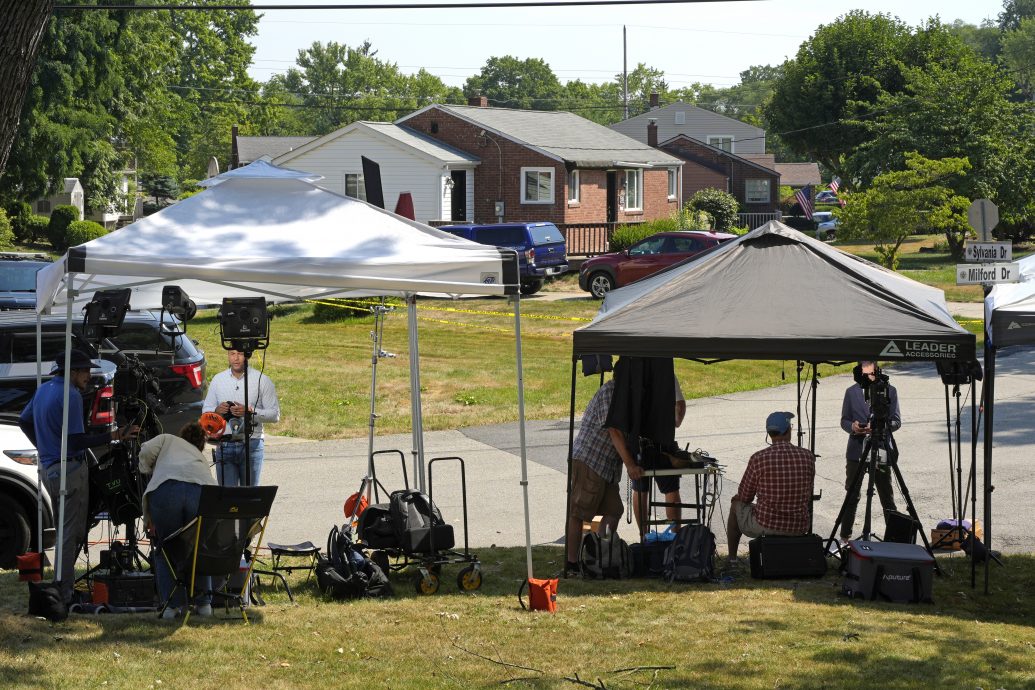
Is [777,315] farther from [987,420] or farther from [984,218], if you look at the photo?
[984,218]

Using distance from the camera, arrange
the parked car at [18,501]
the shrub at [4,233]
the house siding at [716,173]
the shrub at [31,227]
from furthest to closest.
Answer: the house siding at [716,173] → the shrub at [31,227] → the shrub at [4,233] → the parked car at [18,501]

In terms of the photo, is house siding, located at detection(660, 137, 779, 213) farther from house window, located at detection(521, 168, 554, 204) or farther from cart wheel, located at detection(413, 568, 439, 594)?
cart wheel, located at detection(413, 568, 439, 594)

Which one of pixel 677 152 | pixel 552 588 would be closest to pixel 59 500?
pixel 552 588

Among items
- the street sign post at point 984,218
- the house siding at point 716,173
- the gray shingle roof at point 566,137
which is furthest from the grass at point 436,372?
the house siding at point 716,173

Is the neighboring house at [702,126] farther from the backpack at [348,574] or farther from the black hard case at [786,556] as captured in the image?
the backpack at [348,574]

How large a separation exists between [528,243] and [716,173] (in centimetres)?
3331

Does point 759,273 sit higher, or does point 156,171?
point 156,171

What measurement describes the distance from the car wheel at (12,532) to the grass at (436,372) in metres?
6.37

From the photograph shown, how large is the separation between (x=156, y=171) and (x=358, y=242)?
237 feet

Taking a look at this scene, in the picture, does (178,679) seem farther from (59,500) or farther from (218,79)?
(218,79)

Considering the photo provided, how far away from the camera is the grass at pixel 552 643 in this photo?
22.3ft

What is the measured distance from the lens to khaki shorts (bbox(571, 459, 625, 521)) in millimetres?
9641

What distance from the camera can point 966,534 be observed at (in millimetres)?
10383

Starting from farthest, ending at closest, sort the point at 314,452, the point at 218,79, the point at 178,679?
the point at 218,79 < the point at 314,452 < the point at 178,679
